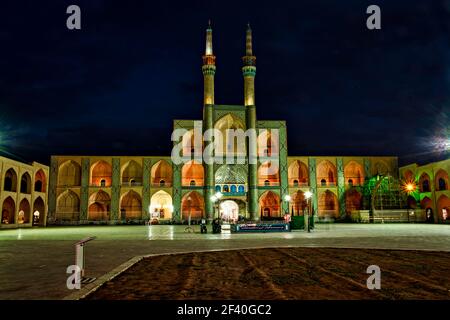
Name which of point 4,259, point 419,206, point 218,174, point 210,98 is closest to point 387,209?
point 419,206

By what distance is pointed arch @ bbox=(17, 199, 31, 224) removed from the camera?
38562 mm

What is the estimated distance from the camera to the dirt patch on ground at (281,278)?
516 centimetres

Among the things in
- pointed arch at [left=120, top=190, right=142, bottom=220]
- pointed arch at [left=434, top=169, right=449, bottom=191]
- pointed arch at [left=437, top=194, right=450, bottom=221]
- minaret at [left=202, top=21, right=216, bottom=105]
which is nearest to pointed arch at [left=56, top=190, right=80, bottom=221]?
pointed arch at [left=120, top=190, right=142, bottom=220]

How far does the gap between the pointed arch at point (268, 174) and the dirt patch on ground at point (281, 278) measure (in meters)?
35.1

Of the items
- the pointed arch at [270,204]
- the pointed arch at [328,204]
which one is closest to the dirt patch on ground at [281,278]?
the pointed arch at [328,204]

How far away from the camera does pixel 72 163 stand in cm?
4400

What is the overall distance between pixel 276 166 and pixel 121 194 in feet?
60.4

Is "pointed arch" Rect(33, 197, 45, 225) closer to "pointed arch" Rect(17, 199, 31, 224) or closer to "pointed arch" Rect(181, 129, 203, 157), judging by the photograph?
"pointed arch" Rect(17, 199, 31, 224)

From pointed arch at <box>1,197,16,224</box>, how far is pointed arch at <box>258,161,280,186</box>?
86.2 ft

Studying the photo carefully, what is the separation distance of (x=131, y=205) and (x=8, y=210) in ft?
43.3

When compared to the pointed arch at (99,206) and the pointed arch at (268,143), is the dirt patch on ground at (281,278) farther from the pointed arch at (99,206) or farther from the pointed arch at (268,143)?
the pointed arch at (99,206)

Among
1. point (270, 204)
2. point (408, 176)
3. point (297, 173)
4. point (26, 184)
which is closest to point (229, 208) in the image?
point (270, 204)
